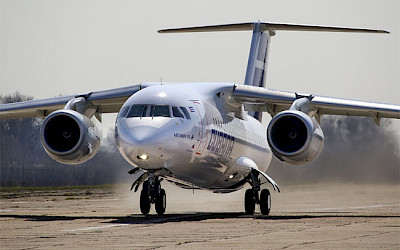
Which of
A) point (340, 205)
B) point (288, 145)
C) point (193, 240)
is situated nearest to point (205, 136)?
point (288, 145)

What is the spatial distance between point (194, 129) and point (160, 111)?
1051 millimetres

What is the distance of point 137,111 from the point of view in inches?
730

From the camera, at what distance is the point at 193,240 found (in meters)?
13.1

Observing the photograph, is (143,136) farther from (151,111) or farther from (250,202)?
(250,202)

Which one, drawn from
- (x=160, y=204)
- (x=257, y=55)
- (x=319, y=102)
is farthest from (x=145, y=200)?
(x=257, y=55)

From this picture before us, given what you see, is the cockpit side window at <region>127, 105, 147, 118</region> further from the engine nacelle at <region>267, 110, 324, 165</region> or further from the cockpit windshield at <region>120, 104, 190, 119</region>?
the engine nacelle at <region>267, 110, 324, 165</region>

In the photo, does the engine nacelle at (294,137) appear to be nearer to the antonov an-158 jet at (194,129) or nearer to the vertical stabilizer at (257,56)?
the antonov an-158 jet at (194,129)

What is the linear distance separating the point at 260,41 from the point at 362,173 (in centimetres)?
750

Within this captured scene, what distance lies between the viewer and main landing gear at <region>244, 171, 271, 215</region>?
873 inches

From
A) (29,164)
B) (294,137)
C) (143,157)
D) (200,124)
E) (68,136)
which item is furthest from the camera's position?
(29,164)

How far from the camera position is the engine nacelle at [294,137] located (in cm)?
1994

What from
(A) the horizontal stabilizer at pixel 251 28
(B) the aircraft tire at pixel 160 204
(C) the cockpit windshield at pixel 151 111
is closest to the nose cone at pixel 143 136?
(C) the cockpit windshield at pixel 151 111

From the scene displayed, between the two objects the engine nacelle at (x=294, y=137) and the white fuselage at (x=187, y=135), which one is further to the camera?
the engine nacelle at (x=294, y=137)

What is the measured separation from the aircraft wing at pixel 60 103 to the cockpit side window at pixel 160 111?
11.7 ft
